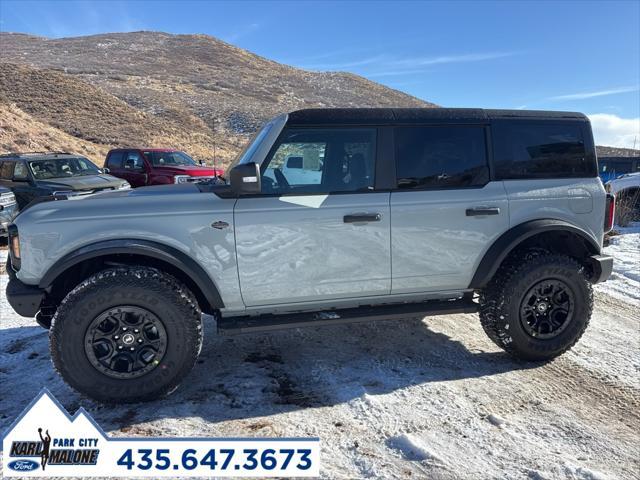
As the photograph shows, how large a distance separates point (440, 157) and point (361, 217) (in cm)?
87

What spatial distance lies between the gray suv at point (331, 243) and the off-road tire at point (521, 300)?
0.04 ft

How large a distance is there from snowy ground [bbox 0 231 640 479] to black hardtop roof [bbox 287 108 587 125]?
6.41 ft

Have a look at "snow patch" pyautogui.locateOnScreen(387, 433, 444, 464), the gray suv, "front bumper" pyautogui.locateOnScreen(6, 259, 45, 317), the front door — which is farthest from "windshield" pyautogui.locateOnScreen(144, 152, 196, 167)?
"snow patch" pyautogui.locateOnScreen(387, 433, 444, 464)

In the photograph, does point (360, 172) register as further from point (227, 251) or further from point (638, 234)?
point (638, 234)

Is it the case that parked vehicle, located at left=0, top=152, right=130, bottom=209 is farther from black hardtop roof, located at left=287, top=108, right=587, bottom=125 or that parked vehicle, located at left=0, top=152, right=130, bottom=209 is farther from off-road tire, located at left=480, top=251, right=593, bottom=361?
off-road tire, located at left=480, top=251, right=593, bottom=361

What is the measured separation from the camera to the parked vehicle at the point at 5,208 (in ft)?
27.5

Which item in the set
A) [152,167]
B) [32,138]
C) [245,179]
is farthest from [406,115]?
[32,138]

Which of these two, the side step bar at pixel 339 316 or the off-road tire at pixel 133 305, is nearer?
the off-road tire at pixel 133 305

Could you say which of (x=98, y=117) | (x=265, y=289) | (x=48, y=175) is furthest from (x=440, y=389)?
(x=98, y=117)

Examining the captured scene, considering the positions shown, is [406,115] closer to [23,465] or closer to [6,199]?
[23,465]

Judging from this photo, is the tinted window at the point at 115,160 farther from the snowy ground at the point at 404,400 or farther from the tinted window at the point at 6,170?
the snowy ground at the point at 404,400

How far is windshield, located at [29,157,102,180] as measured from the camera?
1059 cm

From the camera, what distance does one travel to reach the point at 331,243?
3367 millimetres

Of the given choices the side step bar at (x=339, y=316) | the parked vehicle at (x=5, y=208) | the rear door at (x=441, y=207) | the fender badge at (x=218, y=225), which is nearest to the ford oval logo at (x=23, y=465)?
the side step bar at (x=339, y=316)
